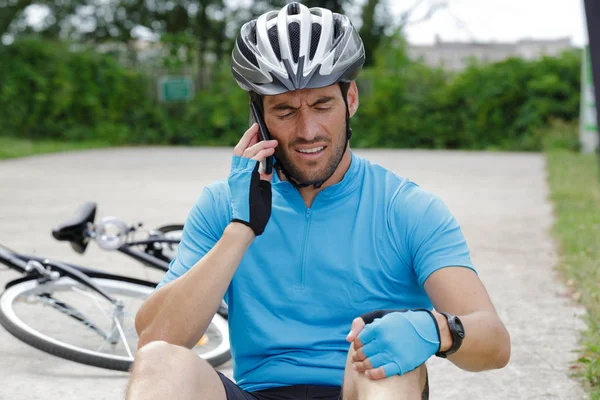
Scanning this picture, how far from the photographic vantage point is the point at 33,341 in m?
4.54

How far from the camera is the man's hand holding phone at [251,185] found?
2680 millimetres

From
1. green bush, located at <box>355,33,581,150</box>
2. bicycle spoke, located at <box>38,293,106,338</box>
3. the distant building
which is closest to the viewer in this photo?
bicycle spoke, located at <box>38,293,106,338</box>

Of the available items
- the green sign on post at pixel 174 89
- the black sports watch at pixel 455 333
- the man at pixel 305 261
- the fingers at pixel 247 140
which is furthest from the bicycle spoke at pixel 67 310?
the green sign on post at pixel 174 89

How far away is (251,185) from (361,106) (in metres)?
24.0

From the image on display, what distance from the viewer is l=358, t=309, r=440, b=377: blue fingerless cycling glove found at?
2.25 meters

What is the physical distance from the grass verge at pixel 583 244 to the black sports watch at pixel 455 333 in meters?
1.99

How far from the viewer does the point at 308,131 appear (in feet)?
9.32

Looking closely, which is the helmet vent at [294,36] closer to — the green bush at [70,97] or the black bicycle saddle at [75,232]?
the black bicycle saddle at [75,232]

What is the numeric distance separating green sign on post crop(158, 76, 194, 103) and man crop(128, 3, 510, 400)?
24723mm

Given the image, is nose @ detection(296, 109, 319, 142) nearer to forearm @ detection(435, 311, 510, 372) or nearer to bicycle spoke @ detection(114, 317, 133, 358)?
forearm @ detection(435, 311, 510, 372)

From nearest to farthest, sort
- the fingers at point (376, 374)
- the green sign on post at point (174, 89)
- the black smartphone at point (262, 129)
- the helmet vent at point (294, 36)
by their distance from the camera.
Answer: the fingers at point (376, 374)
the black smartphone at point (262, 129)
the helmet vent at point (294, 36)
the green sign on post at point (174, 89)

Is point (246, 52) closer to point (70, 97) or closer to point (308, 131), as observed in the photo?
point (308, 131)

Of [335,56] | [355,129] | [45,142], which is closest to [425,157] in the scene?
[355,129]

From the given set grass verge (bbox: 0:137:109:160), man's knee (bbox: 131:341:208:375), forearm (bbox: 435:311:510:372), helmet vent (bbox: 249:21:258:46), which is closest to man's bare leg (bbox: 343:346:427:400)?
forearm (bbox: 435:311:510:372)
